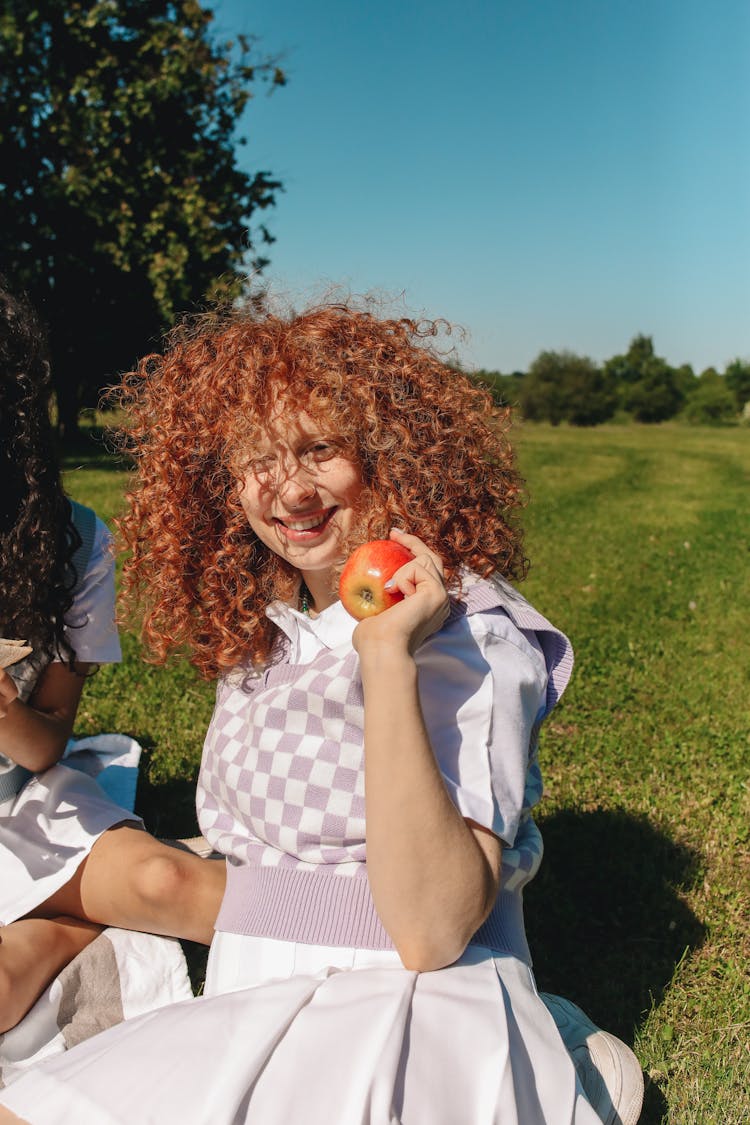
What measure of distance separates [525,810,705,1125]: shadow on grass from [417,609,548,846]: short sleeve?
1.17 meters

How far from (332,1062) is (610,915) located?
6.13 feet

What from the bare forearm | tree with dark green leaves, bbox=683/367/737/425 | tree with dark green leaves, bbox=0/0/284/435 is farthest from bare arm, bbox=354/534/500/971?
tree with dark green leaves, bbox=683/367/737/425

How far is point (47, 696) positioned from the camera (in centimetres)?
265

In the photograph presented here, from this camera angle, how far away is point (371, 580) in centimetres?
174

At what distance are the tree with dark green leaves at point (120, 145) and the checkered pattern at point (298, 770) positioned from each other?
17227mm

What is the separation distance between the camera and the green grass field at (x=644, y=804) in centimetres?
257

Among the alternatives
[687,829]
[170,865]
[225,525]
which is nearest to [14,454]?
[225,525]

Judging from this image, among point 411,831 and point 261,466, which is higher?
point 261,466

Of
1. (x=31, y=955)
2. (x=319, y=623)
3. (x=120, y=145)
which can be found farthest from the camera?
(x=120, y=145)

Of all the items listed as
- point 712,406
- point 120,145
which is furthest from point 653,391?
point 120,145

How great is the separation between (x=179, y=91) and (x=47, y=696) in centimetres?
1889

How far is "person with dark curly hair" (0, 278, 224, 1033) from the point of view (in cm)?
243

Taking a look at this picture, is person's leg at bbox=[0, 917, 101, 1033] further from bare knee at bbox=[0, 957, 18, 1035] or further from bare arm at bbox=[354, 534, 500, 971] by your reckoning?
bare arm at bbox=[354, 534, 500, 971]

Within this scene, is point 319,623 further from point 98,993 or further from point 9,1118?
point 98,993
